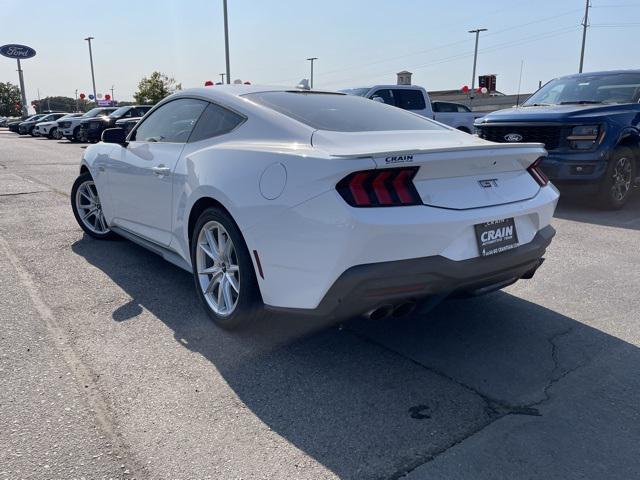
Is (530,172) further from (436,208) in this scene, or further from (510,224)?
(436,208)

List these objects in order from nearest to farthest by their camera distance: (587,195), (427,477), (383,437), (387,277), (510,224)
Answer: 1. (427,477)
2. (383,437)
3. (387,277)
4. (510,224)
5. (587,195)

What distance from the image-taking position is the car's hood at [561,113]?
7.19 m

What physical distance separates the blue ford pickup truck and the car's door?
16.5 ft

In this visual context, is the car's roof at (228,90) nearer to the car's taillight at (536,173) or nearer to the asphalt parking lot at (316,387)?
the asphalt parking lot at (316,387)

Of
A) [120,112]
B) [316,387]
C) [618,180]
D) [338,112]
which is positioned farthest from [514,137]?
[120,112]

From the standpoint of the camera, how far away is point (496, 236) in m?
2.94

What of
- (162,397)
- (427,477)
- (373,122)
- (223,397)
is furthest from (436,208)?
(162,397)

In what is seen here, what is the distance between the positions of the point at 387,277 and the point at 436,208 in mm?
440

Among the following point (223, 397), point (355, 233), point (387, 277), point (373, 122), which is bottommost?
point (223, 397)

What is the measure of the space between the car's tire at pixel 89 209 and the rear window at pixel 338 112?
2668 mm

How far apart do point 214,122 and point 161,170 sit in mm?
579

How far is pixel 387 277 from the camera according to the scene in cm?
262

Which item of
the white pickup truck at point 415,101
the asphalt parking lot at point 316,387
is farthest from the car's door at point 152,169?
the white pickup truck at point 415,101

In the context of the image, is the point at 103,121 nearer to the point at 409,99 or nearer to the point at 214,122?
the point at 409,99
